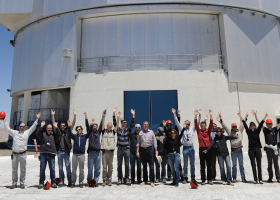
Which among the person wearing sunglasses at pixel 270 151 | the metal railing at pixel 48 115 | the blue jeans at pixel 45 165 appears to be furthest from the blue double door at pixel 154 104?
the blue jeans at pixel 45 165

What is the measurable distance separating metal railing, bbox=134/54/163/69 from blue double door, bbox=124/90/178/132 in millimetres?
2036

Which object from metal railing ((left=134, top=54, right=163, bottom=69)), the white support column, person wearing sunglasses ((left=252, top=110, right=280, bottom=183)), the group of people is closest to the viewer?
the group of people

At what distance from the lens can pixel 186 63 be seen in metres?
16.6

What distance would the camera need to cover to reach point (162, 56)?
1655cm

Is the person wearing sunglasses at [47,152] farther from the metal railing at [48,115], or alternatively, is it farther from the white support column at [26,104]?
the white support column at [26,104]

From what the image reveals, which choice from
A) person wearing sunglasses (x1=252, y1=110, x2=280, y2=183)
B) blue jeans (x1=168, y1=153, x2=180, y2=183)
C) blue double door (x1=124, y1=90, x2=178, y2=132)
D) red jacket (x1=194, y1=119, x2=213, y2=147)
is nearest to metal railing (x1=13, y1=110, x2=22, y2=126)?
blue double door (x1=124, y1=90, x2=178, y2=132)

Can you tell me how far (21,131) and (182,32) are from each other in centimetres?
1323

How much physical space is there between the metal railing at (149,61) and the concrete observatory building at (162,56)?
0.07m

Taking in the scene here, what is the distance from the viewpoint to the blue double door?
15.6 metres

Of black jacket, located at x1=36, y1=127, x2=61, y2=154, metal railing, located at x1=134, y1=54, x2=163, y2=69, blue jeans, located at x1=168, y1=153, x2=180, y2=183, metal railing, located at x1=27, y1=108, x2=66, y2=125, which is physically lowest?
blue jeans, located at x1=168, y1=153, x2=180, y2=183

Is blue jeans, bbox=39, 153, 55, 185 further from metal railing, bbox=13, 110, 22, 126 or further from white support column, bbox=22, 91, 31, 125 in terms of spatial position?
metal railing, bbox=13, 110, 22, 126

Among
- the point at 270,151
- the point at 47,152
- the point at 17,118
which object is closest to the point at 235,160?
the point at 270,151

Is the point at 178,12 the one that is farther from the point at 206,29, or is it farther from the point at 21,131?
the point at 21,131

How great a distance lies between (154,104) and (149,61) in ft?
10.6
